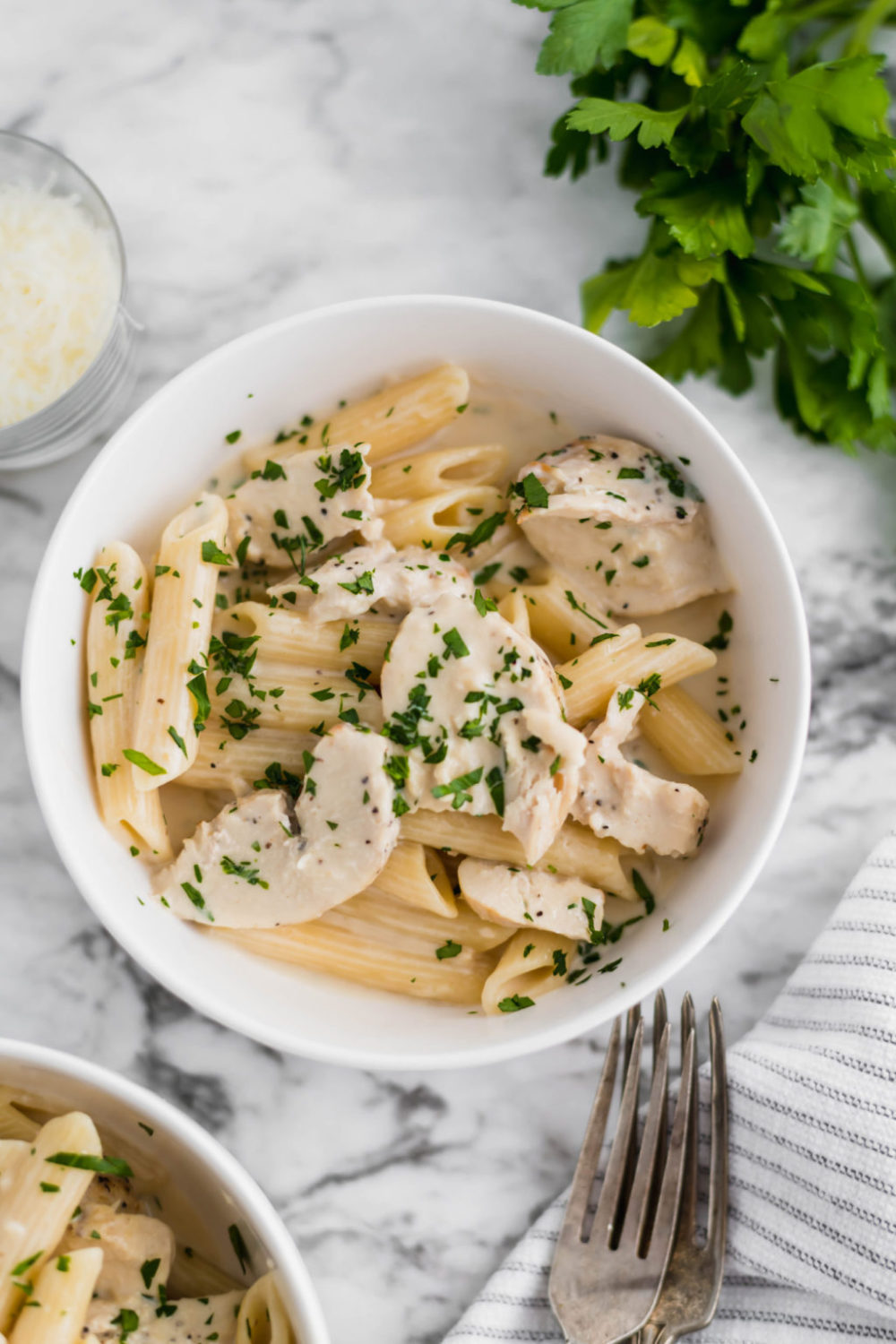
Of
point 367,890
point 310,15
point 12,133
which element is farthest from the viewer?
point 310,15

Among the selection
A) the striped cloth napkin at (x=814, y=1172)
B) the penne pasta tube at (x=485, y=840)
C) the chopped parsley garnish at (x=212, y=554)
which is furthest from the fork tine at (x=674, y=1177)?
the chopped parsley garnish at (x=212, y=554)

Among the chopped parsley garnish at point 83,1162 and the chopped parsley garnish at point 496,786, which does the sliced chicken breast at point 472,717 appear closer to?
the chopped parsley garnish at point 496,786

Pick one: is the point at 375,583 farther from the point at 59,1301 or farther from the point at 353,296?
the point at 59,1301

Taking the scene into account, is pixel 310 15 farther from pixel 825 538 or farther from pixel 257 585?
pixel 825 538

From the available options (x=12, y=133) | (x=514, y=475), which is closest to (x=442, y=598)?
(x=514, y=475)

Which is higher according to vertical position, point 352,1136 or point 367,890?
point 367,890

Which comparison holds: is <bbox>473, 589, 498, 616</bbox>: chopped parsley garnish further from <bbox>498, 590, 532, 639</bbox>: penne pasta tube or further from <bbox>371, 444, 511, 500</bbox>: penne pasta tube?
<bbox>371, 444, 511, 500</bbox>: penne pasta tube

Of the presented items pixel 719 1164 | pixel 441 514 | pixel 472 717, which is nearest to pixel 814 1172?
pixel 719 1164
